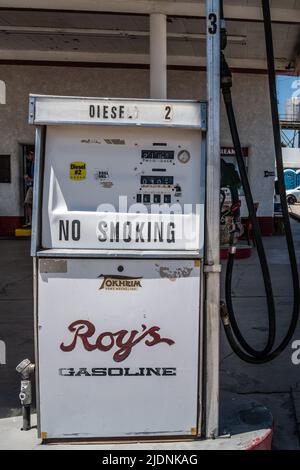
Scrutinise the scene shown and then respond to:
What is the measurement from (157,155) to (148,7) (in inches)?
291

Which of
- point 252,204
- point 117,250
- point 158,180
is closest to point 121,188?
point 158,180

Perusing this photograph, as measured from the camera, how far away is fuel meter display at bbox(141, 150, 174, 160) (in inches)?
109

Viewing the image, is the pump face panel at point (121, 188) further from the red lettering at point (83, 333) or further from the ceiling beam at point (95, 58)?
the ceiling beam at point (95, 58)

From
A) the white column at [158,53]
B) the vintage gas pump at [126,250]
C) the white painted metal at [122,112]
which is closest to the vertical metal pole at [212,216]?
the vintage gas pump at [126,250]

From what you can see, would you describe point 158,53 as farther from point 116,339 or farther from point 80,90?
point 116,339

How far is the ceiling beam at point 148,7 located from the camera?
8.86 metres

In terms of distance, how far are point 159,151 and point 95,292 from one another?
88 centimetres

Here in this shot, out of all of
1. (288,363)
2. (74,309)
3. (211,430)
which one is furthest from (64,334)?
(288,363)

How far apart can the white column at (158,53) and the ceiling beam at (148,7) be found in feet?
0.70

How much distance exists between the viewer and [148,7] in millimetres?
9117

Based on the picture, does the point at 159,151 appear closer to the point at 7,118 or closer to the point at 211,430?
the point at 211,430

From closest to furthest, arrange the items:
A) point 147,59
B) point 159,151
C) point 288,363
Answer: point 159,151
point 288,363
point 147,59

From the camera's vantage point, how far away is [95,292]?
2.78m

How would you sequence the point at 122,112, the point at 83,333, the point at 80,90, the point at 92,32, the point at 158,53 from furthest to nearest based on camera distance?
the point at 80,90 → the point at 92,32 → the point at 158,53 → the point at 83,333 → the point at 122,112
